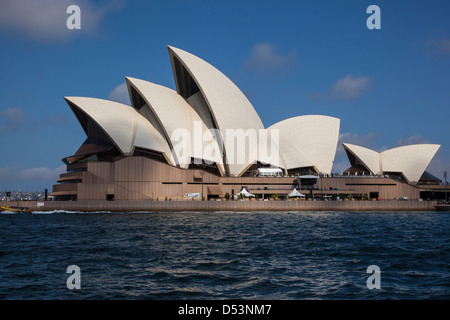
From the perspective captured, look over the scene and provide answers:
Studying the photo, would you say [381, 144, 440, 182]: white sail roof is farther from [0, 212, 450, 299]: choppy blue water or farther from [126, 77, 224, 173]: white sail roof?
[0, 212, 450, 299]: choppy blue water

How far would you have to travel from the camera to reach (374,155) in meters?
84.2

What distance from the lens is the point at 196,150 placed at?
69500 mm

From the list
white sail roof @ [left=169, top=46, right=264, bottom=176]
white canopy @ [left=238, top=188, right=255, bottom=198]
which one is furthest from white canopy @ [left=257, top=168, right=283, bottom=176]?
white canopy @ [left=238, top=188, right=255, bottom=198]

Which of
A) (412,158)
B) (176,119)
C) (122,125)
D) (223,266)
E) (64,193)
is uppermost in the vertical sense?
(176,119)

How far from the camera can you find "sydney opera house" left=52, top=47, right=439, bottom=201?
211ft

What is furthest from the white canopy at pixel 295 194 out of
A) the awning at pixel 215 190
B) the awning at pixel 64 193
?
the awning at pixel 64 193

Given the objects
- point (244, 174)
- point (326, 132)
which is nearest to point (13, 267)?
point (244, 174)

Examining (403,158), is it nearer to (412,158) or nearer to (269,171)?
(412,158)

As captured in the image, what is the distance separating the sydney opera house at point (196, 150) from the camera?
2534 inches

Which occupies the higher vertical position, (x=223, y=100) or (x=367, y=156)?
(x=223, y=100)

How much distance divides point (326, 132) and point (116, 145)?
131 ft

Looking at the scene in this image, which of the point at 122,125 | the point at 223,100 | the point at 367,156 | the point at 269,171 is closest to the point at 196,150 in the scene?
the point at 223,100
